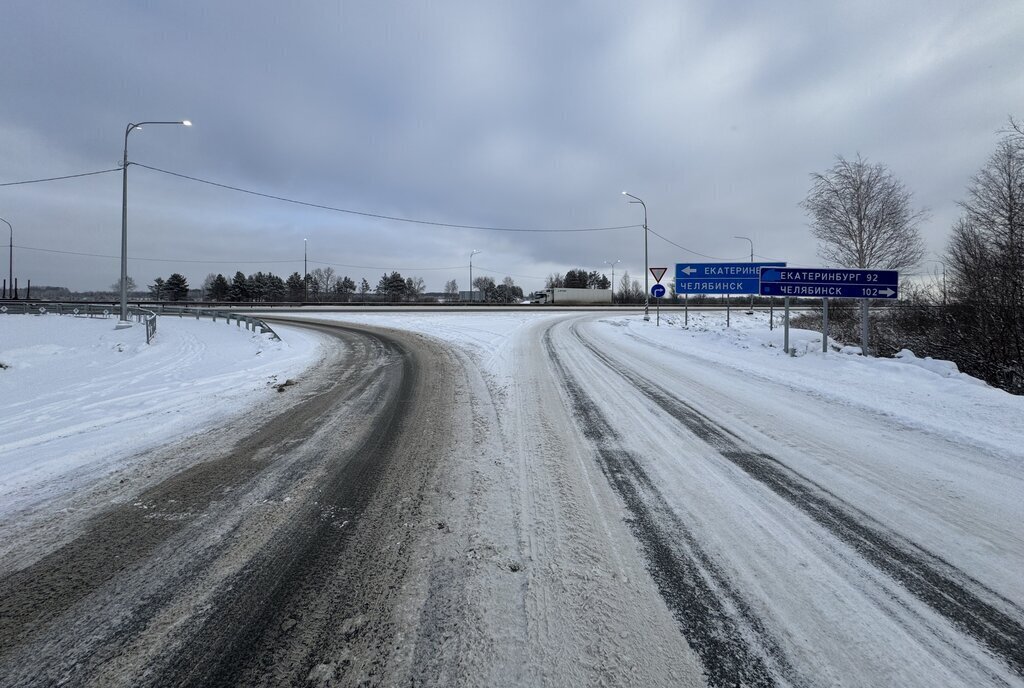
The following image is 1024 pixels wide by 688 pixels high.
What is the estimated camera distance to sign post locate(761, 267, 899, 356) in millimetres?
11523

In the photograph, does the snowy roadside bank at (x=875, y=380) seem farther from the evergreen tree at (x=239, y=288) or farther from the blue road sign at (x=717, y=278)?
the evergreen tree at (x=239, y=288)

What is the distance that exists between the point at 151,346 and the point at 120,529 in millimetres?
15133

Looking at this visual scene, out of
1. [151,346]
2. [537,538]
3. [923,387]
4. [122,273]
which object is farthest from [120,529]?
[122,273]

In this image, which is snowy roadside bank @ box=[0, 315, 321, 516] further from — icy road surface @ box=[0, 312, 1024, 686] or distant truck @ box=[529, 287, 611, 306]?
distant truck @ box=[529, 287, 611, 306]

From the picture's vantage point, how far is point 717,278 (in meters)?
20.6

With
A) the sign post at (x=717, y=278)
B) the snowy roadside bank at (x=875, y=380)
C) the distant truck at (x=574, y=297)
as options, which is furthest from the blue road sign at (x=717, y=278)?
the distant truck at (x=574, y=297)

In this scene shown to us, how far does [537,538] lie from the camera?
3.08m

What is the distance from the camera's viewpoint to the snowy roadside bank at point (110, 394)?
4457 mm

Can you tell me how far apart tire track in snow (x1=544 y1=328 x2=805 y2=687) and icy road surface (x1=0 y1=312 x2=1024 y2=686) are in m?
0.01

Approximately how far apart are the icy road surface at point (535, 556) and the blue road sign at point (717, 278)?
49.3 ft

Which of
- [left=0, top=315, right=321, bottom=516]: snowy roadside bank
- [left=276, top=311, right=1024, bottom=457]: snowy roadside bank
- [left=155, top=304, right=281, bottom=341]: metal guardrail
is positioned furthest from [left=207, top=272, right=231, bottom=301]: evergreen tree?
[left=276, top=311, right=1024, bottom=457]: snowy roadside bank

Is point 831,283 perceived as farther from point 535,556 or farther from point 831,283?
point 535,556

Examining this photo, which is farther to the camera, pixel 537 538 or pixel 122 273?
pixel 122 273

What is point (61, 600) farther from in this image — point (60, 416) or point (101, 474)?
point (60, 416)
